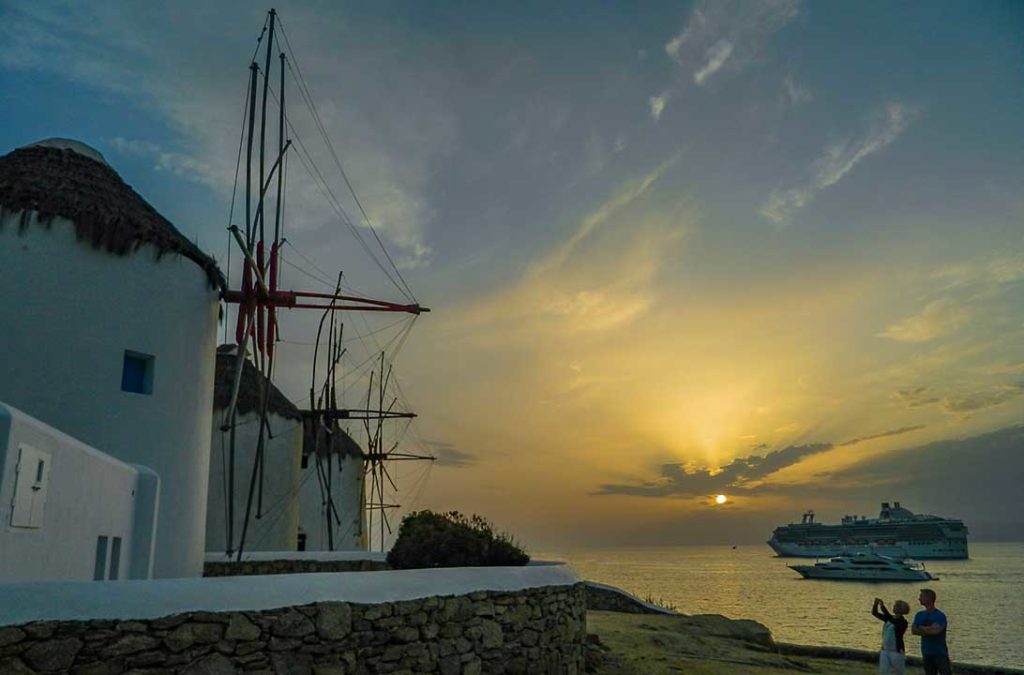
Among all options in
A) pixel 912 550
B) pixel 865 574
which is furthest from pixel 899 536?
pixel 865 574

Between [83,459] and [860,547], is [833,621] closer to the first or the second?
[83,459]

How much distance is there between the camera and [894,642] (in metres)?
11.5

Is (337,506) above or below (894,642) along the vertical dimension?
above

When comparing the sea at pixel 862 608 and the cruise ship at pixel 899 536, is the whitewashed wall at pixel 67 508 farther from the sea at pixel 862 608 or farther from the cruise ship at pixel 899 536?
the cruise ship at pixel 899 536

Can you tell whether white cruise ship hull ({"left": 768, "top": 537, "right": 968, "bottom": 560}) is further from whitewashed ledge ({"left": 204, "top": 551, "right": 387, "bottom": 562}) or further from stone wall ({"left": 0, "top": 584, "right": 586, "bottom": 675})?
stone wall ({"left": 0, "top": 584, "right": 586, "bottom": 675})

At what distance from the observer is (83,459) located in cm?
934

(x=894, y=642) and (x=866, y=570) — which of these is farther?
(x=866, y=570)

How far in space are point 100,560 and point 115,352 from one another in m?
3.68

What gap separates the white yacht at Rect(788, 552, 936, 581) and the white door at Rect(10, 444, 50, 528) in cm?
8060

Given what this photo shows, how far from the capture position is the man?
1033 centimetres

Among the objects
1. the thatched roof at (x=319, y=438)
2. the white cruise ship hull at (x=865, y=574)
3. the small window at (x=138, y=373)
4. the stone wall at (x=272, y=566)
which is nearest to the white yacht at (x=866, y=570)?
the white cruise ship hull at (x=865, y=574)

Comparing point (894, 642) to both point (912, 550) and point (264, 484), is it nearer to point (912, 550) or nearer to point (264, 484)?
point (264, 484)

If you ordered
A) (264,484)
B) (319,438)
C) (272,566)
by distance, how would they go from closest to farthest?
1. (272,566)
2. (264,484)
3. (319,438)

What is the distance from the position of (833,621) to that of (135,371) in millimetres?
46055
